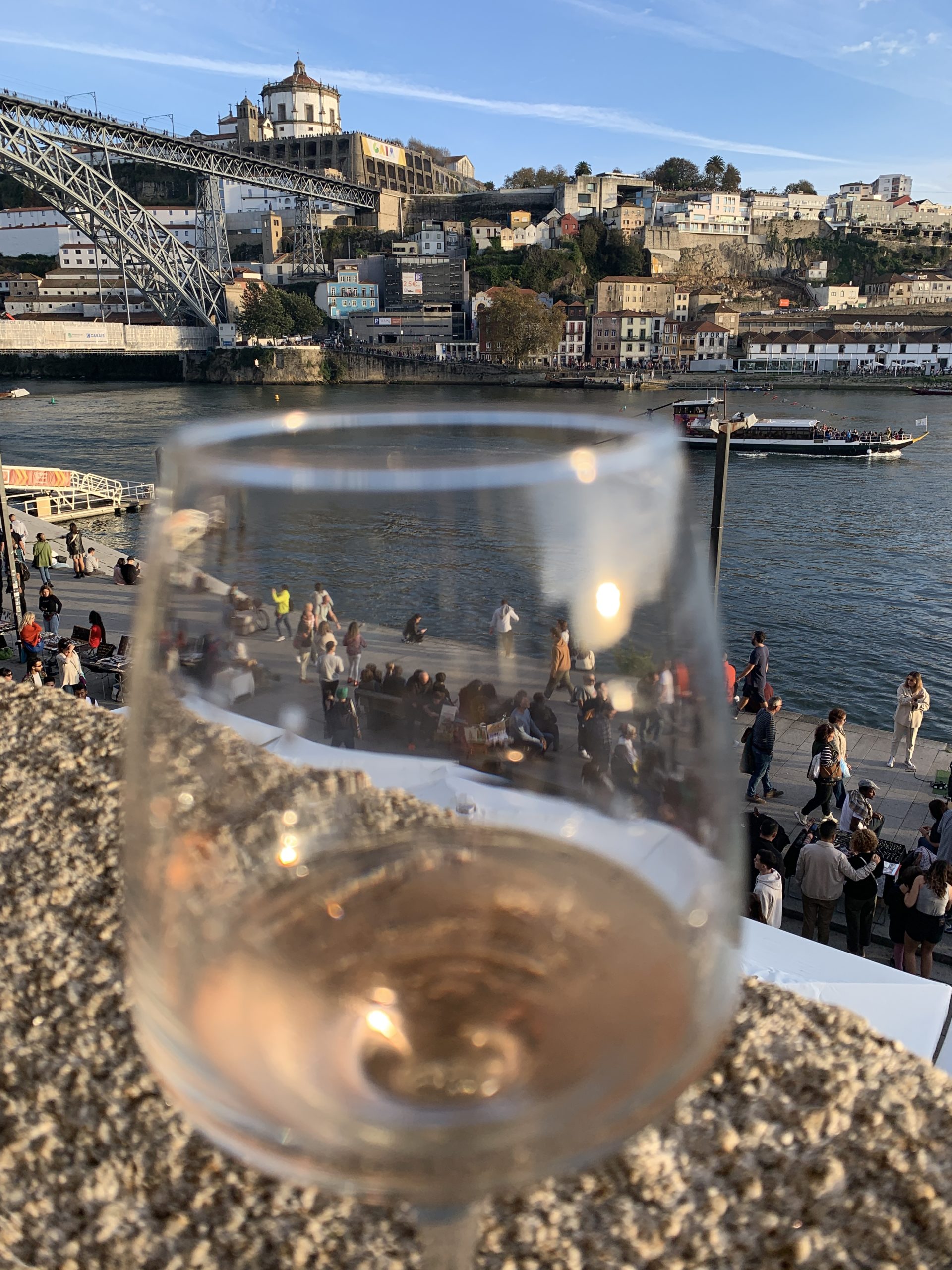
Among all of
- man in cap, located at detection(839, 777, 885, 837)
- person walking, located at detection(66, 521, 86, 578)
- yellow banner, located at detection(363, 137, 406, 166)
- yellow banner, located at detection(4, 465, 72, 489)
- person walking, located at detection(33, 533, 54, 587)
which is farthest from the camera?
yellow banner, located at detection(363, 137, 406, 166)

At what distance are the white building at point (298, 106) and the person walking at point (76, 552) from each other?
68.8 m

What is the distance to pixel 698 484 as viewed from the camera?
2445cm

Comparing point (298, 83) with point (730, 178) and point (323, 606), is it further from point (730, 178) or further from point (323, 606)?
point (323, 606)

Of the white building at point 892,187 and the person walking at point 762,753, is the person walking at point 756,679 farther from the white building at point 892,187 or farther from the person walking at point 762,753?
the white building at point 892,187

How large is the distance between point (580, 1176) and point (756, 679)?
18.0 feet

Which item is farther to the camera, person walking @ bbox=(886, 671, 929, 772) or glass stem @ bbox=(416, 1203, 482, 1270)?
person walking @ bbox=(886, 671, 929, 772)

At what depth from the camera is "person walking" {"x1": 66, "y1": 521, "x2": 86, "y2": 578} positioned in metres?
11.0

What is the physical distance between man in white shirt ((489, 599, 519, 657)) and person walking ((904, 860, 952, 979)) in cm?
364

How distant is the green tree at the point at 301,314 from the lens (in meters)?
52.8

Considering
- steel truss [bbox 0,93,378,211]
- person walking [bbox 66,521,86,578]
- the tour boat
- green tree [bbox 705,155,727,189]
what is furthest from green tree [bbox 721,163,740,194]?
person walking [bbox 66,521,86,578]

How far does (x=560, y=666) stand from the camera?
455 mm

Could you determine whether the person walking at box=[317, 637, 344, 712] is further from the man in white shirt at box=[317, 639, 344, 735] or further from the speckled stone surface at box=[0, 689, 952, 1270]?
the speckled stone surface at box=[0, 689, 952, 1270]

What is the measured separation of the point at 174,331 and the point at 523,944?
54.0 meters

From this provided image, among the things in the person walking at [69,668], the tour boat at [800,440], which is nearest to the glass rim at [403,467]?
the person walking at [69,668]
